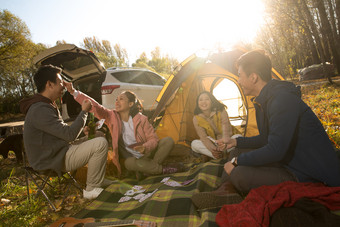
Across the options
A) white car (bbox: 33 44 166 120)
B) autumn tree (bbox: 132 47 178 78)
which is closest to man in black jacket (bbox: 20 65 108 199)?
white car (bbox: 33 44 166 120)

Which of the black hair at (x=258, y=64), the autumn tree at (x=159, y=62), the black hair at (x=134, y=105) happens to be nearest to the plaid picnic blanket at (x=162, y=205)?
the black hair at (x=134, y=105)

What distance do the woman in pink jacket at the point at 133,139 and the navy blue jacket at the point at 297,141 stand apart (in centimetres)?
195

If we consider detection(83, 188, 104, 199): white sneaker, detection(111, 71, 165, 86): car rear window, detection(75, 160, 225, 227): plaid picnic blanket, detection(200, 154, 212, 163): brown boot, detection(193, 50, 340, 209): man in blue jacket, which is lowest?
detection(200, 154, 212, 163): brown boot

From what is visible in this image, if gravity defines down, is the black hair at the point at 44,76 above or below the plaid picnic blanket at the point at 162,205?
above

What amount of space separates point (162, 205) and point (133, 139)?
156cm

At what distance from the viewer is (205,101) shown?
12.8 ft

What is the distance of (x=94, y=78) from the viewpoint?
5379 mm

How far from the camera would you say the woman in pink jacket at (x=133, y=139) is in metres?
3.34

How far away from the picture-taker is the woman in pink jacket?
131 inches

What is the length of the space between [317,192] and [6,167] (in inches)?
229

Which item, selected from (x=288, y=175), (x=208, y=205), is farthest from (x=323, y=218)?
(x=208, y=205)

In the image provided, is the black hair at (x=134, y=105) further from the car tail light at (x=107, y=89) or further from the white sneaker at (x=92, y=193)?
the car tail light at (x=107, y=89)

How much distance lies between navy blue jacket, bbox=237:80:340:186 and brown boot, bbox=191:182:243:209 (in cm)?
42

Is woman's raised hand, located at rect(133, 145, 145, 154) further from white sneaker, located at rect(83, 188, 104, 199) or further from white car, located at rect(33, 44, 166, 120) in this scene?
white car, located at rect(33, 44, 166, 120)
